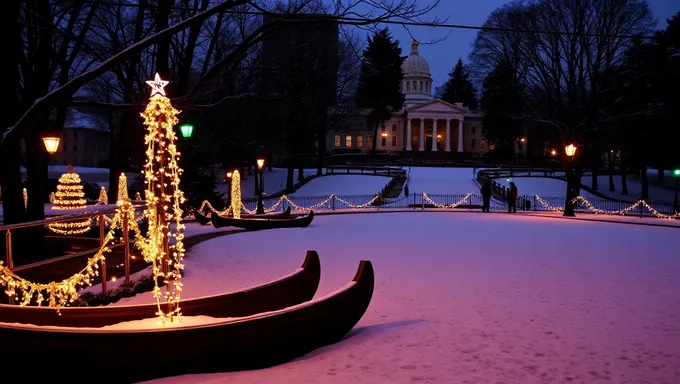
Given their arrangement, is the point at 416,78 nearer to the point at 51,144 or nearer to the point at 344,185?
the point at 344,185

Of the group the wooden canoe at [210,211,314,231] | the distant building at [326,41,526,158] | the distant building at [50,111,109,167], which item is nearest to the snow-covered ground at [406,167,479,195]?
the wooden canoe at [210,211,314,231]

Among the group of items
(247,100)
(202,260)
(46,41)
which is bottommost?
(202,260)

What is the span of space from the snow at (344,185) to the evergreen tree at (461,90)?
58626mm

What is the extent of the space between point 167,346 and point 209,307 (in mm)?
1918

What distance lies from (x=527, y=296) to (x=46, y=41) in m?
13.4

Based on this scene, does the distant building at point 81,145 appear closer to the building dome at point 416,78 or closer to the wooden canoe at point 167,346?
the building dome at point 416,78

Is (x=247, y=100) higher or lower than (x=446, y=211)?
higher

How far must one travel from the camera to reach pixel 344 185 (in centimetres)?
5253

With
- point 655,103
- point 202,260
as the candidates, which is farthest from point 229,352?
point 655,103

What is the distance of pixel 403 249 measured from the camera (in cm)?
1708

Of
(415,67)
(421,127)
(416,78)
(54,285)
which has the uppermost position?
(415,67)

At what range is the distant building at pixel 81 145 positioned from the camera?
92825mm

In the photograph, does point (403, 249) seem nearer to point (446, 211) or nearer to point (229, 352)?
point (229, 352)

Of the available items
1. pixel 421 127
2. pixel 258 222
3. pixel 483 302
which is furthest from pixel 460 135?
pixel 483 302
